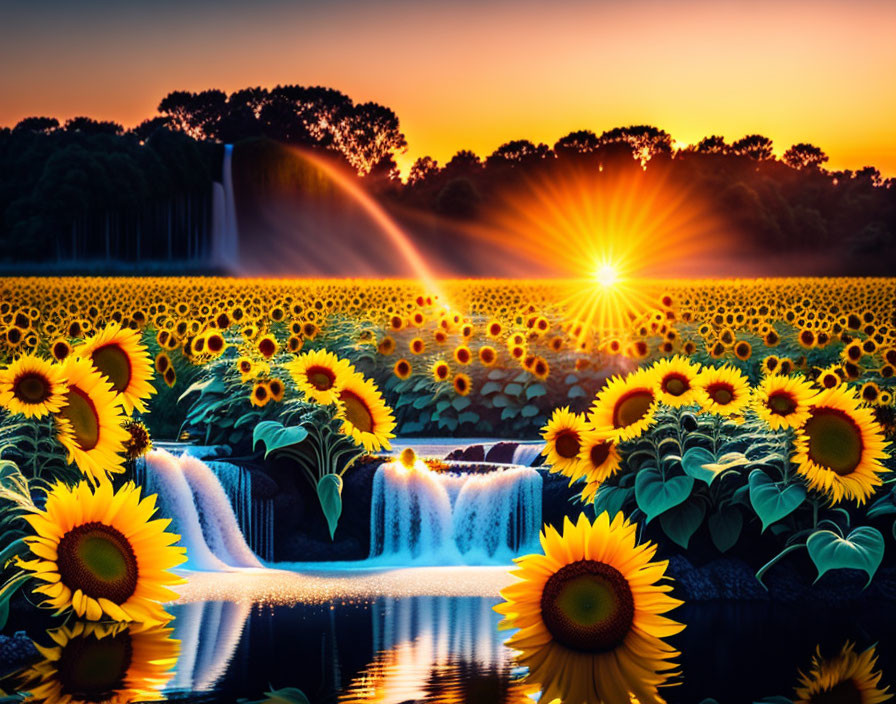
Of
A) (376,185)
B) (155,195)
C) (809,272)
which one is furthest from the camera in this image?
(376,185)

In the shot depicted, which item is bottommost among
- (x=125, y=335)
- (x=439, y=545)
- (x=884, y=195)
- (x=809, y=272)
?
(x=439, y=545)

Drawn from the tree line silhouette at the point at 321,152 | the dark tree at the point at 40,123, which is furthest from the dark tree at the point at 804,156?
the dark tree at the point at 40,123

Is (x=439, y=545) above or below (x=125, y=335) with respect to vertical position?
below

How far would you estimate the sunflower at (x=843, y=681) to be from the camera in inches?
170

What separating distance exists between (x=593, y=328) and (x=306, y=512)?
8.54 metres

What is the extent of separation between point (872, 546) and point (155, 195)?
4300 cm

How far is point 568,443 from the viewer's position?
23.4 ft

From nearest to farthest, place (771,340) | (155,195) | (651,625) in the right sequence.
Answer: (651,625), (771,340), (155,195)

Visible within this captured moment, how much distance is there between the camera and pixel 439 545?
33.3 ft

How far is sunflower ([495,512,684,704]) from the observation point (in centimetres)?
403

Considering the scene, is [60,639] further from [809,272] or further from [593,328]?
[809,272]

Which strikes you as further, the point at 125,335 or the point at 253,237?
the point at 253,237

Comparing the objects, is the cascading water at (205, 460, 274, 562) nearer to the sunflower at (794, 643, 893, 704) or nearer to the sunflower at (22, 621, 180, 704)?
the sunflower at (22, 621, 180, 704)

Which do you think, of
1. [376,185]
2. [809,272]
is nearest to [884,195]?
[809,272]
